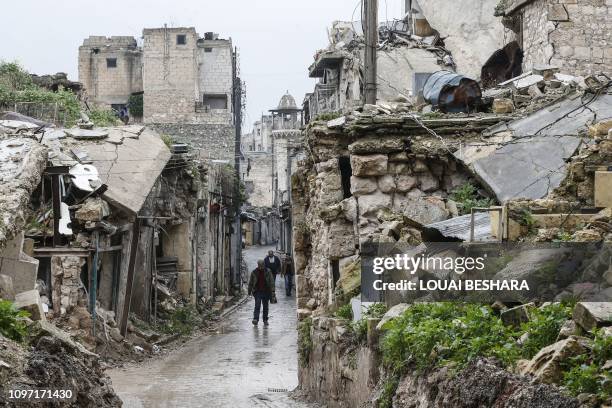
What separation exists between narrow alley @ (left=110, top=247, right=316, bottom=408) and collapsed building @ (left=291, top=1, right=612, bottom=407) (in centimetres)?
97

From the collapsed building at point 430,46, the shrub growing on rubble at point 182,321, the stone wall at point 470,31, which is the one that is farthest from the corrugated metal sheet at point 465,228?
the stone wall at point 470,31

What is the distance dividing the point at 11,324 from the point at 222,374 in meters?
7.61

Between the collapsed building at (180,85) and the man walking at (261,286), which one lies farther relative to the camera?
the collapsed building at (180,85)

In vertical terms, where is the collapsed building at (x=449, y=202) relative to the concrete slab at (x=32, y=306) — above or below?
above

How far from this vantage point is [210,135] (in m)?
42.7

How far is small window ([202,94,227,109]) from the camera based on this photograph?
50.2 metres

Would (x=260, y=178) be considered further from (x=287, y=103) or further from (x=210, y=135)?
(x=210, y=135)

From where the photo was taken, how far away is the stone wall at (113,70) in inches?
1967

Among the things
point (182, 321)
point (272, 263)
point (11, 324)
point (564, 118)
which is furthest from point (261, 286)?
point (11, 324)

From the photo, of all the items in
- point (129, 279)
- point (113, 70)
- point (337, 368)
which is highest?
point (113, 70)

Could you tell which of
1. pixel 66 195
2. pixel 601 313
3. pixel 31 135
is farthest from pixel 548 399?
pixel 31 135

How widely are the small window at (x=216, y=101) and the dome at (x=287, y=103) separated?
1993 cm

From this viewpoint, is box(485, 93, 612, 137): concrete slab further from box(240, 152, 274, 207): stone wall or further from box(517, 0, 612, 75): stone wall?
box(240, 152, 274, 207): stone wall

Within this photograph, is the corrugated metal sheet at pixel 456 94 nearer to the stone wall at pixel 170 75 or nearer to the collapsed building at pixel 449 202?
the collapsed building at pixel 449 202
